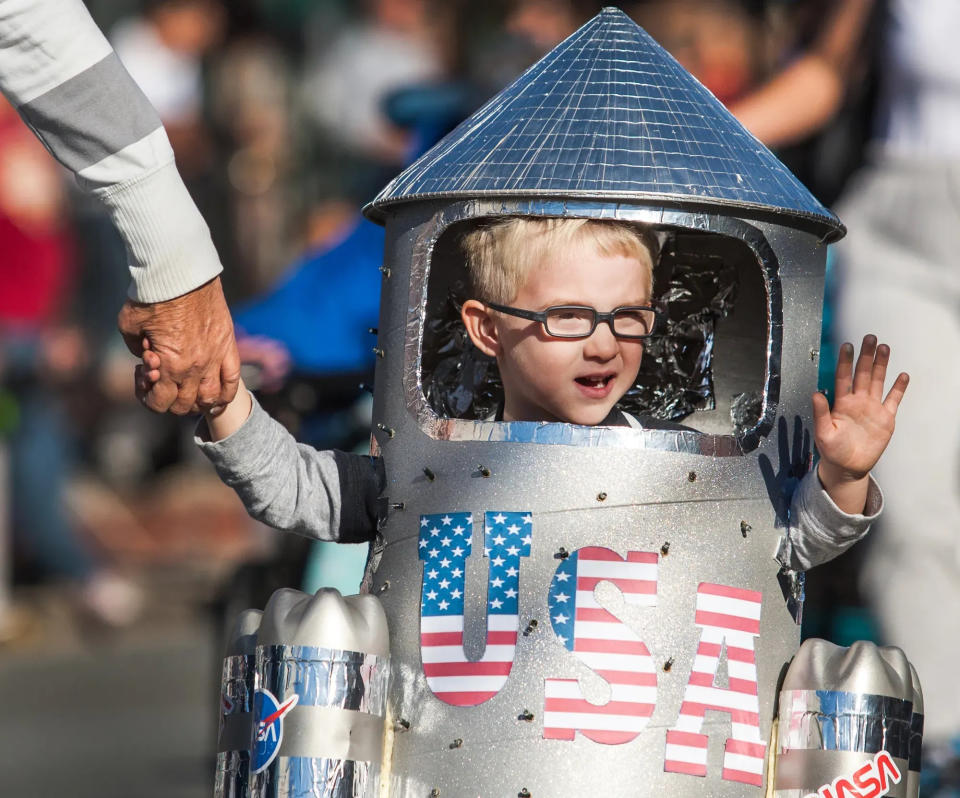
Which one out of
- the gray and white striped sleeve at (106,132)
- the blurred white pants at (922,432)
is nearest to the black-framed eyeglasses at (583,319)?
the gray and white striped sleeve at (106,132)

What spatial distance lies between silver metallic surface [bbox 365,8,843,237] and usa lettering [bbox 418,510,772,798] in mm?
509

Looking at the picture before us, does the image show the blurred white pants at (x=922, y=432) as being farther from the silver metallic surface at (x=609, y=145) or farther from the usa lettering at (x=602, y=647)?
the usa lettering at (x=602, y=647)

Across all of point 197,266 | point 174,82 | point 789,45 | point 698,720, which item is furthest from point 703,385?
point 174,82

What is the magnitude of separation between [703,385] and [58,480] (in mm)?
5373

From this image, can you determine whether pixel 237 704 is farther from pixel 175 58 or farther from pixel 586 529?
pixel 175 58

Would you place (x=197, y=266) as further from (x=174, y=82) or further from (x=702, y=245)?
(x=174, y=82)

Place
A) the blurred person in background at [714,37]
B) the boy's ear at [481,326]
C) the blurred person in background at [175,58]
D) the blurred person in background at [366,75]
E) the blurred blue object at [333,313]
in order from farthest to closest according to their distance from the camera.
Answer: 1. the blurred person in background at [175,58]
2. the blurred person in background at [366,75]
3. the blurred blue object at [333,313]
4. the blurred person in background at [714,37]
5. the boy's ear at [481,326]

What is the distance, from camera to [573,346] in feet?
9.97

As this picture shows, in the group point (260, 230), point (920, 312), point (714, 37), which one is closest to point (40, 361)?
point (260, 230)

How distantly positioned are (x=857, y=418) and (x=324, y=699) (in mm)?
901

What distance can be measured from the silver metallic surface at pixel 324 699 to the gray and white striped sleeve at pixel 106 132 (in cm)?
53

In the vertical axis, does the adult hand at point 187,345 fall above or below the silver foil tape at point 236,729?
above

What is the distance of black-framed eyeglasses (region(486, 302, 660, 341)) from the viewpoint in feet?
9.90

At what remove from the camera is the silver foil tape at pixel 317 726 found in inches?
112
